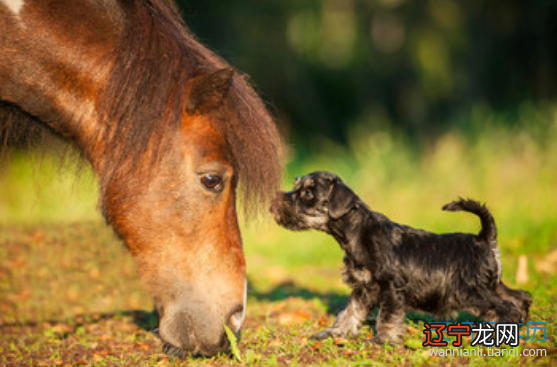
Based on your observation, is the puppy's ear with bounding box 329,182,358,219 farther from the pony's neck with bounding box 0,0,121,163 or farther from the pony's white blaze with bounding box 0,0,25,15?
the pony's white blaze with bounding box 0,0,25,15

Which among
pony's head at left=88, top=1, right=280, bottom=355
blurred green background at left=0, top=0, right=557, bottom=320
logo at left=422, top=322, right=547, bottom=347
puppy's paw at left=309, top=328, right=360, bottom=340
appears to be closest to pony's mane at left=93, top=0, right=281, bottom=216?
pony's head at left=88, top=1, right=280, bottom=355

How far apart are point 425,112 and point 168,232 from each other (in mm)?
21198

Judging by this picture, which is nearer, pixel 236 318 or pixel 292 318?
pixel 236 318

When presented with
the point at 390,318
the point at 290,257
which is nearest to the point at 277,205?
the point at 390,318

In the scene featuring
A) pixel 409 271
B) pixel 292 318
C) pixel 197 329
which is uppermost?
pixel 409 271

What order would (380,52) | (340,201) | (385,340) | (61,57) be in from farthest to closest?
(380,52) < (340,201) < (385,340) < (61,57)

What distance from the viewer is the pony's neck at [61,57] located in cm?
360

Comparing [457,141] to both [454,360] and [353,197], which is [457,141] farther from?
[454,360]

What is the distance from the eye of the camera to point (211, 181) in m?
3.51

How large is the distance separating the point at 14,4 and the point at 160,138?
1.38 m

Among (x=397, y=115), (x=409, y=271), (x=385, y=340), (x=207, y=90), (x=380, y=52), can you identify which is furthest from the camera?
(x=380, y=52)

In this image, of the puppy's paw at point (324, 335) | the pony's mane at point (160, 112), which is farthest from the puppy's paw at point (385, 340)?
the pony's mane at point (160, 112)

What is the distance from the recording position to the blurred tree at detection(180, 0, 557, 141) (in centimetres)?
2234

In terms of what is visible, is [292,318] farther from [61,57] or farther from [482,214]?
[61,57]
